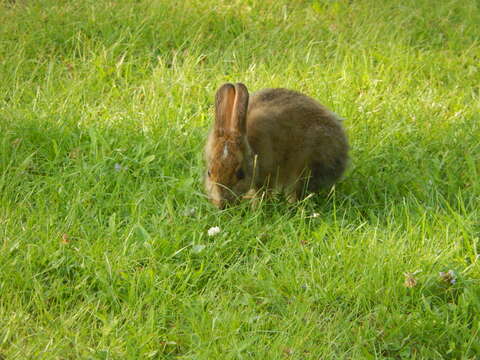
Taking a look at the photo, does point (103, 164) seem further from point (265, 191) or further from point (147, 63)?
point (147, 63)

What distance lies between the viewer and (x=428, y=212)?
4297 mm

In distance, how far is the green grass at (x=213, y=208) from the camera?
3453 millimetres

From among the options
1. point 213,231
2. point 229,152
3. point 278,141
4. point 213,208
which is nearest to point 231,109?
point 229,152

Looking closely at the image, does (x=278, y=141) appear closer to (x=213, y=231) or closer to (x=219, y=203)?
(x=219, y=203)

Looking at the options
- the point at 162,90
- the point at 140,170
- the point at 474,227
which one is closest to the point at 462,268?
the point at 474,227

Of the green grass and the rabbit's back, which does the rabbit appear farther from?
the green grass

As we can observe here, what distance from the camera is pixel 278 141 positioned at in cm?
455

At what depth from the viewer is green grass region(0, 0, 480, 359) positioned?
11.3 ft

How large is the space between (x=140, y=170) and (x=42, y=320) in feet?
4.47

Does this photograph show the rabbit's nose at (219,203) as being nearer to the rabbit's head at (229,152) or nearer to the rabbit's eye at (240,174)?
the rabbit's head at (229,152)

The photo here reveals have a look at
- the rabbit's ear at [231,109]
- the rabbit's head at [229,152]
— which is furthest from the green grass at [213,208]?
the rabbit's ear at [231,109]

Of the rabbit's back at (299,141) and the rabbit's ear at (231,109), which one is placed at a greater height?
the rabbit's ear at (231,109)

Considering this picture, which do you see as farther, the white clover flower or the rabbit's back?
the rabbit's back

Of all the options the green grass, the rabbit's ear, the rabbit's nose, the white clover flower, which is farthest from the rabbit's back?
the white clover flower
